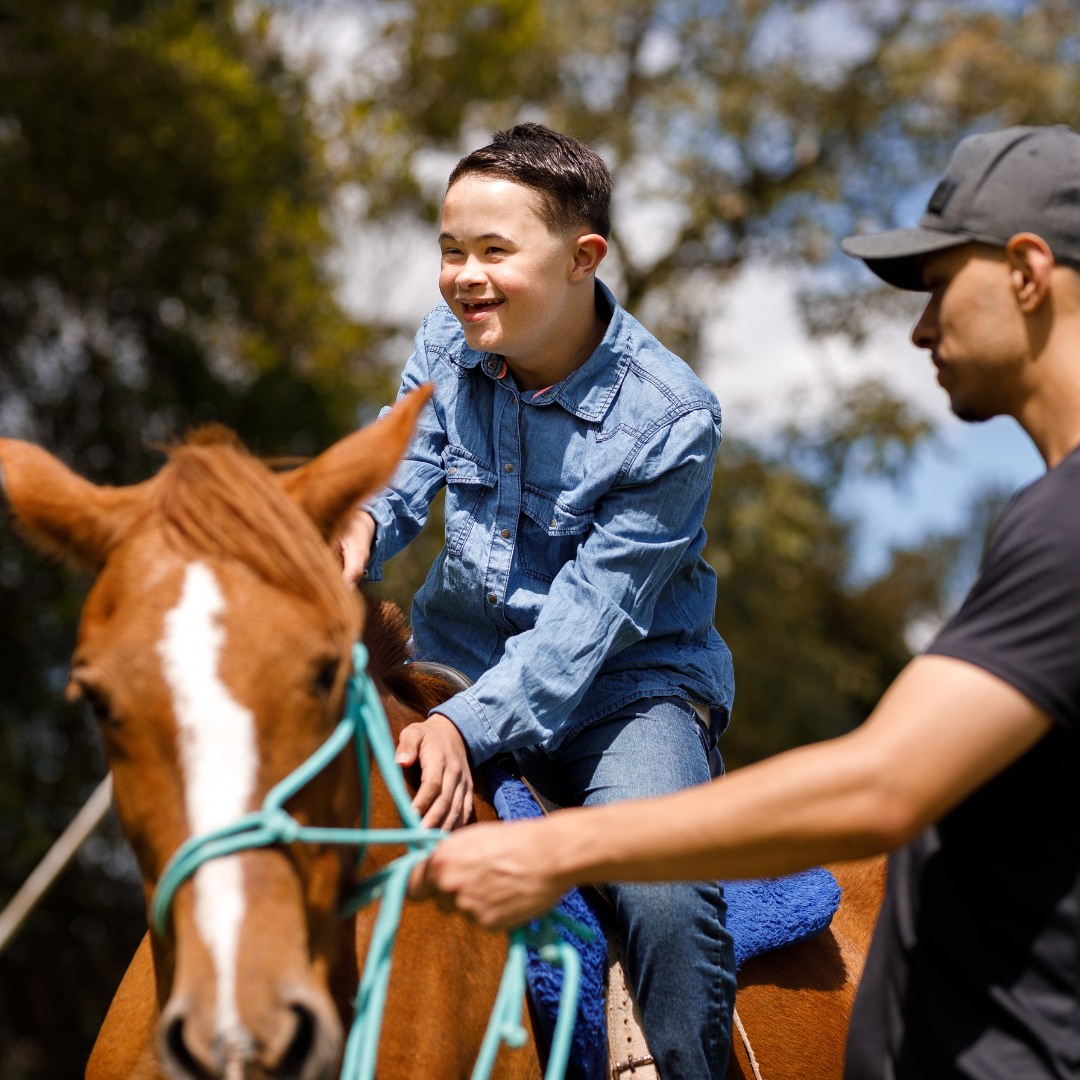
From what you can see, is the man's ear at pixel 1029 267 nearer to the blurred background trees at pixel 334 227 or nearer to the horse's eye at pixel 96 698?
the horse's eye at pixel 96 698

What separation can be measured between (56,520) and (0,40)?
33.7ft

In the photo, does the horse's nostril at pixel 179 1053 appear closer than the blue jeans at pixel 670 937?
Yes

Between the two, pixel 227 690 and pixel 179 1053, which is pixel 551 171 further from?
pixel 179 1053

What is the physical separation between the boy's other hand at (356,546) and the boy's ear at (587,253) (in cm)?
78

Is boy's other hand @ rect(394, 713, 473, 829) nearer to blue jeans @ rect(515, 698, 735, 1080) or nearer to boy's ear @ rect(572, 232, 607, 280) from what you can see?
blue jeans @ rect(515, 698, 735, 1080)

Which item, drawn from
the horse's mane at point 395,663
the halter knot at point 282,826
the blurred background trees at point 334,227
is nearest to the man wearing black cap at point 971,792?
the halter knot at point 282,826

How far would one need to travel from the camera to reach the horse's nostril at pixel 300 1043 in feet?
5.68

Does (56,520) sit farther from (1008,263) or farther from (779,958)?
(779,958)

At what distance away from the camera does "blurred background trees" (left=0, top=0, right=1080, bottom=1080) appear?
10.9 meters

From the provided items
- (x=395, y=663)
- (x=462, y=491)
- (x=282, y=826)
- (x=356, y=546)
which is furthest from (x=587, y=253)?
(x=282, y=826)

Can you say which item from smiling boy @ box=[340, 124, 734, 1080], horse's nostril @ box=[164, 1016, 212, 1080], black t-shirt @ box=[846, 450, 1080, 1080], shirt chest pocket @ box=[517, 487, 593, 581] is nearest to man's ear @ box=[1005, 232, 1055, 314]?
black t-shirt @ box=[846, 450, 1080, 1080]

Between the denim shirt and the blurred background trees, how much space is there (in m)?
7.10

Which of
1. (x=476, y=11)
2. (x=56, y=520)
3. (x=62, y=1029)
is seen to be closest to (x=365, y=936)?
(x=56, y=520)

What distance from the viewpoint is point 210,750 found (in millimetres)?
1845
